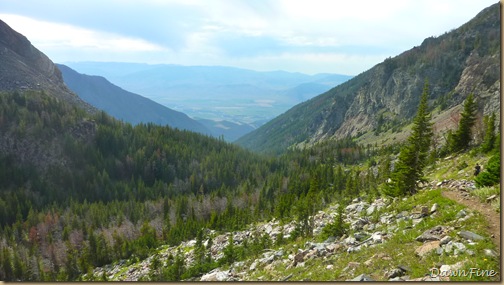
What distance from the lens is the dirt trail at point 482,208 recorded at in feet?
59.3

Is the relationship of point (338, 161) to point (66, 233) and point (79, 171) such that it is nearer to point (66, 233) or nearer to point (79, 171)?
point (66, 233)

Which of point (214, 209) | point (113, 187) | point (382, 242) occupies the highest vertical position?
point (382, 242)

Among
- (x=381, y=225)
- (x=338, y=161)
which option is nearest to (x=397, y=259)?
(x=381, y=225)

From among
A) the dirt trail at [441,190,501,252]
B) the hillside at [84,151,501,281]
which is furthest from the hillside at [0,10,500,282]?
the dirt trail at [441,190,501,252]

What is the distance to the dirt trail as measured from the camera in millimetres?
18078

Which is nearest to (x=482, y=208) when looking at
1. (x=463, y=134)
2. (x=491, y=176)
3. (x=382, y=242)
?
(x=491, y=176)

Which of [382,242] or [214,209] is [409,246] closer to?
[382,242]

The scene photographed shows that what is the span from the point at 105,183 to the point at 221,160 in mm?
59603

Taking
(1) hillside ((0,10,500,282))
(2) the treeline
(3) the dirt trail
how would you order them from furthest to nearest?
(2) the treeline → (1) hillside ((0,10,500,282)) → (3) the dirt trail

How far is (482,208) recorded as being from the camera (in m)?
21.8

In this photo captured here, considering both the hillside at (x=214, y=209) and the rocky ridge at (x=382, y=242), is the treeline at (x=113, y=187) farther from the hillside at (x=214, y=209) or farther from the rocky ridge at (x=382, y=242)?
the rocky ridge at (x=382, y=242)

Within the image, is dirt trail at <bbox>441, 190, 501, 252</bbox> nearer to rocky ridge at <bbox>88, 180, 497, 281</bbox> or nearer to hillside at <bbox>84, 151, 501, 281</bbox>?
Answer: hillside at <bbox>84, 151, 501, 281</bbox>

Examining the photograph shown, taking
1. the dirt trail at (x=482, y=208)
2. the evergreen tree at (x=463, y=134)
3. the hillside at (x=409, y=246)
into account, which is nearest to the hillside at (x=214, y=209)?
the hillside at (x=409, y=246)

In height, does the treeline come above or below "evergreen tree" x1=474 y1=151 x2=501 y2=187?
below
